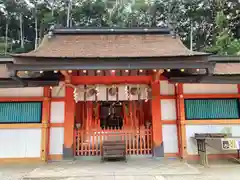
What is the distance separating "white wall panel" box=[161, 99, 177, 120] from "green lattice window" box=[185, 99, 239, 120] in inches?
15.5

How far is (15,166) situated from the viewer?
5781 millimetres

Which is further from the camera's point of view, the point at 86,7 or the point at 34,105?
the point at 86,7

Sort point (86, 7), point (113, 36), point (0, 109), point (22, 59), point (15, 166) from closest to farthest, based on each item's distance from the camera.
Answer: point (22, 59), point (15, 166), point (0, 109), point (113, 36), point (86, 7)

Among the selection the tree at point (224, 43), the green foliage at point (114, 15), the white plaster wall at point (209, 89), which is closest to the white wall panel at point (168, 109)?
the white plaster wall at point (209, 89)

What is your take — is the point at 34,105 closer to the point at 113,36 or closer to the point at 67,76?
the point at 67,76

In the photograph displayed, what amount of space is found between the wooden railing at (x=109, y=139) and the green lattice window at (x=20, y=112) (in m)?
1.35

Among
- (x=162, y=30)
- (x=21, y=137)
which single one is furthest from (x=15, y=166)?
(x=162, y=30)

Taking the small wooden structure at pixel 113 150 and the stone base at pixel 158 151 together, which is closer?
the small wooden structure at pixel 113 150

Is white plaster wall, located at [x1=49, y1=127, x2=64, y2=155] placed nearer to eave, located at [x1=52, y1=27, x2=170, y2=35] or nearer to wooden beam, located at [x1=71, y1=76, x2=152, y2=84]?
wooden beam, located at [x1=71, y1=76, x2=152, y2=84]

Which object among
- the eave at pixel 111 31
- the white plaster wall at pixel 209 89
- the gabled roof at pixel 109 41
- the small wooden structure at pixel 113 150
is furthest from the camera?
the eave at pixel 111 31

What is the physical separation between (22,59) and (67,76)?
1336 millimetres

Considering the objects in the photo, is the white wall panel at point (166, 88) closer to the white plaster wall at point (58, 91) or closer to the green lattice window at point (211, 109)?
the green lattice window at point (211, 109)

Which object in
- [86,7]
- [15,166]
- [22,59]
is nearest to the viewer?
[22,59]

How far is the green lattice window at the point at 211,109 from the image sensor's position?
6.38 meters
